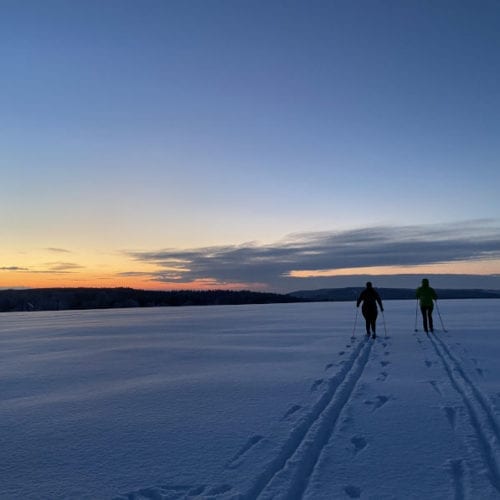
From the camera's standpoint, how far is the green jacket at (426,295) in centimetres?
1680

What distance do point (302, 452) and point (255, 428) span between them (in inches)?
40.9

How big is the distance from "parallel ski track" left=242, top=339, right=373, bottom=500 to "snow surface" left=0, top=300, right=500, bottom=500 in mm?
20

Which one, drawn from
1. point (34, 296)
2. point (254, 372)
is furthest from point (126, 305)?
point (254, 372)

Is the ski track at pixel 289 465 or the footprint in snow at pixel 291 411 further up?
the ski track at pixel 289 465

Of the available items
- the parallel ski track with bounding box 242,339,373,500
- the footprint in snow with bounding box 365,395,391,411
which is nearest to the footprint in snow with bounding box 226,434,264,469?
the parallel ski track with bounding box 242,339,373,500

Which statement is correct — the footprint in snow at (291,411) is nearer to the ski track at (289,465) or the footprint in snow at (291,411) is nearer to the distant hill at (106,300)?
the ski track at (289,465)

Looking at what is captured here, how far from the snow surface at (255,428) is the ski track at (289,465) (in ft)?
0.06

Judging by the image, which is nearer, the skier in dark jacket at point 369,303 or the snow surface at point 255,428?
the snow surface at point 255,428

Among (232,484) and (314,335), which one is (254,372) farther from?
(314,335)

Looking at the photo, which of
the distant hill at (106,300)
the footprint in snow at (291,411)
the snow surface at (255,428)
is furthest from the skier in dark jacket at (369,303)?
the distant hill at (106,300)

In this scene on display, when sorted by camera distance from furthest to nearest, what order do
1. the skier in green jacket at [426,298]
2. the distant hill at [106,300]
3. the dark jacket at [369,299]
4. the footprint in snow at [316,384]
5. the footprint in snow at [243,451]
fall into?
the distant hill at [106,300] < the skier in green jacket at [426,298] < the dark jacket at [369,299] < the footprint in snow at [316,384] < the footprint in snow at [243,451]

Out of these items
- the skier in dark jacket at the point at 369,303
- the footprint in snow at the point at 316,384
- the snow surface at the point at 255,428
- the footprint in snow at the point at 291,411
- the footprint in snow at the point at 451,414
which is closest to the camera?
the snow surface at the point at 255,428

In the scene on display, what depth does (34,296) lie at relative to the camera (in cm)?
10669

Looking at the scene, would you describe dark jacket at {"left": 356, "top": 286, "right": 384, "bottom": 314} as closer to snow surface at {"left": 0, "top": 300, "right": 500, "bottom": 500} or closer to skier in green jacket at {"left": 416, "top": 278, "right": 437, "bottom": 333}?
skier in green jacket at {"left": 416, "top": 278, "right": 437, "bottom": 333}
